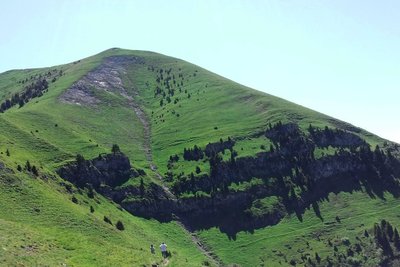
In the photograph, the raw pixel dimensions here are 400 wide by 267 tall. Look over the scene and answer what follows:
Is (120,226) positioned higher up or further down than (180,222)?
higher up

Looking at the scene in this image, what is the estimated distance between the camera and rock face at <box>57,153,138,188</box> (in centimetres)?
12200

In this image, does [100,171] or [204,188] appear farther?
[204,188]

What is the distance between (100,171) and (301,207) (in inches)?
2390

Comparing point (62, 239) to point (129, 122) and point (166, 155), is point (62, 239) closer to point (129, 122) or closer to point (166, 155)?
→ point (166, 155)

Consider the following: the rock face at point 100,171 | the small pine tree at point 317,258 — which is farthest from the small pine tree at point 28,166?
the small pine tree at point 317,258

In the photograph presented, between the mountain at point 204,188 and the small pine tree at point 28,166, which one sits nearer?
the mountain at point 204,188

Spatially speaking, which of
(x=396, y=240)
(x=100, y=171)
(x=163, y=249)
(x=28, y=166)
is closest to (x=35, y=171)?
(x=28, y=166)

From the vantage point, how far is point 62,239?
7400cm

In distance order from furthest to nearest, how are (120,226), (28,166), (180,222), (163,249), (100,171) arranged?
(100,171) < (180,222) < (120,226) < (28,166) < (163,249)

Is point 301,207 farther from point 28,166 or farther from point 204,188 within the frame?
point 28,166

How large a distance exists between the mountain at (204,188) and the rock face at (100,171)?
0.33 metres

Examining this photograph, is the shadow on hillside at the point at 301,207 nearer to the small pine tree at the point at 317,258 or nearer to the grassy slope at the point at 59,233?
the grassy slope at the point at 59,233

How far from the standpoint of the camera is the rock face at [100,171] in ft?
400

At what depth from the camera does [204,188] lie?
139875mm
